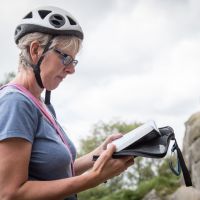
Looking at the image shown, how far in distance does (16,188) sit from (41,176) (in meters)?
0.18

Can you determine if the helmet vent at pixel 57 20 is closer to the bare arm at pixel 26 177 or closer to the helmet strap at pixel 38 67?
the helmet strap at pixel 38 67

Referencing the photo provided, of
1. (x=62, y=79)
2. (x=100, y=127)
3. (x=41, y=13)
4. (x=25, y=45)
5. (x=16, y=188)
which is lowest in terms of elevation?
(x=100, y=127)

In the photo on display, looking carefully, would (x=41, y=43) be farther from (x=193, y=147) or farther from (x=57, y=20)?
(x=193, y=147)

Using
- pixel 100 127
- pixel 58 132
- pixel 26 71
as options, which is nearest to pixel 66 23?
pixel 26 71

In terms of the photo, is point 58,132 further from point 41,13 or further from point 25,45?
point 41,13

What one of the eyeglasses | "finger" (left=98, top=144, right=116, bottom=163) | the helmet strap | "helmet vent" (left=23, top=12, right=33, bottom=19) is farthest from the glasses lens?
"finger" (left=98, top=144, right=116, bottom=163)

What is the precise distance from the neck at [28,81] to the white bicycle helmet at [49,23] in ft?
0.69

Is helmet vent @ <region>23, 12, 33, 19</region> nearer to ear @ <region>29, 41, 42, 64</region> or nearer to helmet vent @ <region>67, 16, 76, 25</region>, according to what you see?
helmet vent @ <region>67, 16, 76, 25</region>

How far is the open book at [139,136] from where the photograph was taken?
2.10 m

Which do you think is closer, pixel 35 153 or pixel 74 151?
pixel 35 153

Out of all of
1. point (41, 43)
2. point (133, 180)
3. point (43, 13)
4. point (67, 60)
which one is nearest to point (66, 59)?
point (67, 60)

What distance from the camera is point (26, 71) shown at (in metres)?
2.33

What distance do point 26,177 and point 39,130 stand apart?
239 mm

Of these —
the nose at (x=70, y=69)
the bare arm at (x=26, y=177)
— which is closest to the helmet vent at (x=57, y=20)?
the nose at (x=70, y=69)
